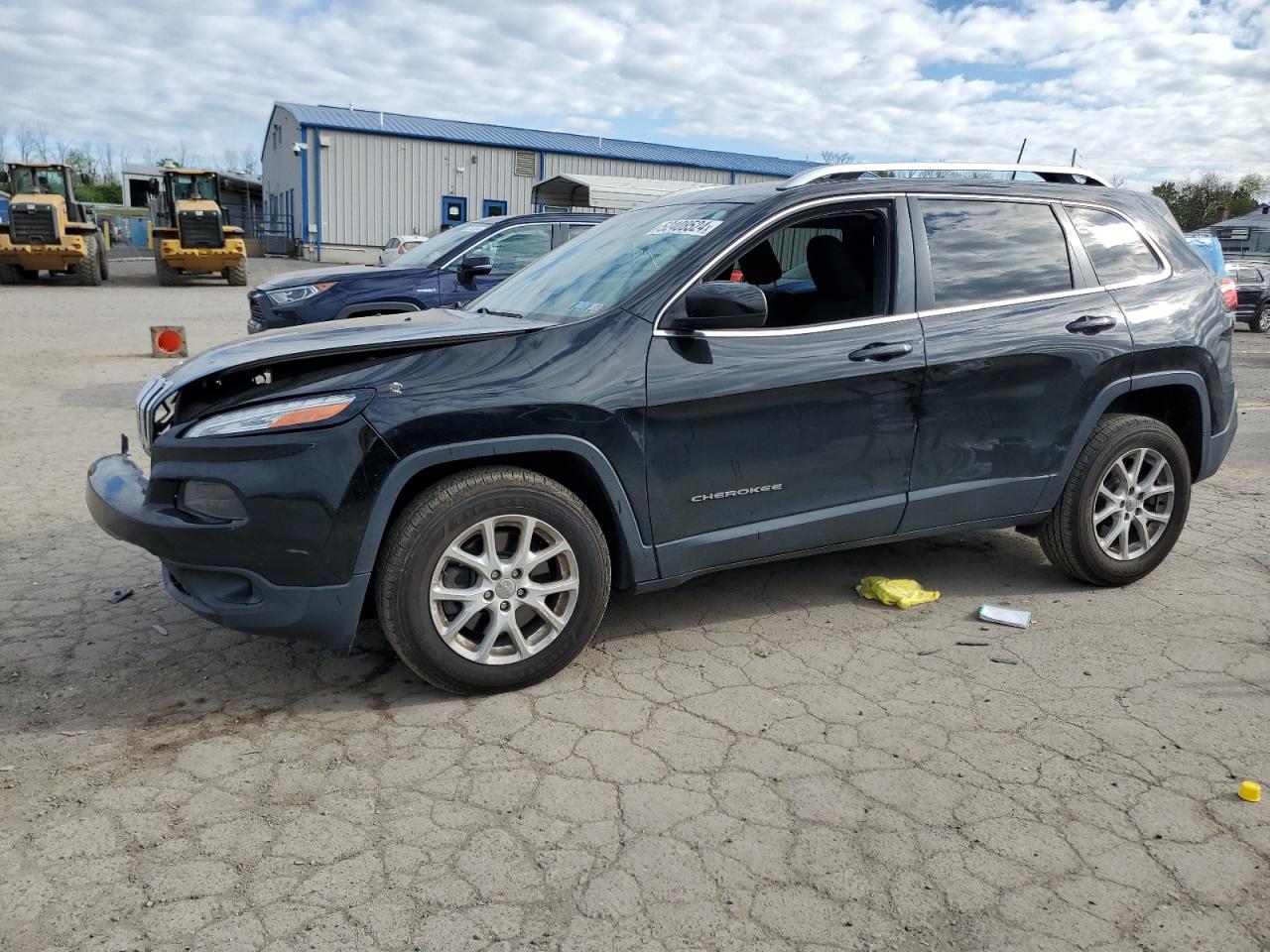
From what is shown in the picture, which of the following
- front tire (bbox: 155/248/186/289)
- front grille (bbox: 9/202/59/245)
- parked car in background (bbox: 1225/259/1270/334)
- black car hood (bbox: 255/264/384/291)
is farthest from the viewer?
front tire (bbox: 155/248/186/289)

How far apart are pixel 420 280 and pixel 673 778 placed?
6.67 metres

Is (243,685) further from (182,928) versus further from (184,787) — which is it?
(182,928)

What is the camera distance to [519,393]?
3502 mm

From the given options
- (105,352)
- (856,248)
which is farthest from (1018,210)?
(105,352)

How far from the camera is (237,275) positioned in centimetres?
2647

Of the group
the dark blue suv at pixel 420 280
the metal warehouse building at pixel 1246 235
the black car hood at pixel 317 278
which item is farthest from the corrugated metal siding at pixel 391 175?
the black car hood at pixel 317 278

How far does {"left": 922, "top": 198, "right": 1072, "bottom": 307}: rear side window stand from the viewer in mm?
4316

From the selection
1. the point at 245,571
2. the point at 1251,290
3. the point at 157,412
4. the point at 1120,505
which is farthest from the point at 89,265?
the point at 1251,290

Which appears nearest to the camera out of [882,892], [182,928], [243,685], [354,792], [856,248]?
[182,928]

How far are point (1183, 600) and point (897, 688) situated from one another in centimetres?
188

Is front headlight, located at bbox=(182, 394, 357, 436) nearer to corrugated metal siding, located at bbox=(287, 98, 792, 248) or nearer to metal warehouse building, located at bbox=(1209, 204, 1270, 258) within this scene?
metal warehouse building, located at bbox=(1209, 204, 1270, 258)

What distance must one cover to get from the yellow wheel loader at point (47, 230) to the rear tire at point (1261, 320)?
26.6 meters

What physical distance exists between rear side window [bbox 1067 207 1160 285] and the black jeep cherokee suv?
2cm

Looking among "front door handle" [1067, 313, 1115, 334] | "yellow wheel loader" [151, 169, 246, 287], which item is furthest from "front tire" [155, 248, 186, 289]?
"front door handle" [1067, 313, 1115, 334]
